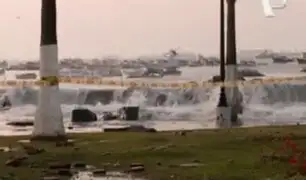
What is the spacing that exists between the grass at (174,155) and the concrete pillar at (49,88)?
2.00ft

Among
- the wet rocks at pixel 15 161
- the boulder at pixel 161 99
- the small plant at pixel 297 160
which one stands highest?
the small plant at pixel 297 160

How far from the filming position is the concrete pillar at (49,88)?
1777 centimetres

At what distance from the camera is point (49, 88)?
58.3 feet

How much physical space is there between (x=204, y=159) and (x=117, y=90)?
122ft

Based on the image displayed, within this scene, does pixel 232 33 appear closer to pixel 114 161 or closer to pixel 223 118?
pixel 223 118

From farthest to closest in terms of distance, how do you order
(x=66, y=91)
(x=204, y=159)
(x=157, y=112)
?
(x=66, y=91) → (x=157, y=112) → (x=204, y=159)

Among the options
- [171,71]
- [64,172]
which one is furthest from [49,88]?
[171,71]

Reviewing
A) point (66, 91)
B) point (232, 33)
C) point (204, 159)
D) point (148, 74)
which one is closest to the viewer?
point (204, 159)

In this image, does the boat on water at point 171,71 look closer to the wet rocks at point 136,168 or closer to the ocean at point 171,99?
the ocean at point 171,99

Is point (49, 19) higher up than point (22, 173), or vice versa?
point (49, 19)

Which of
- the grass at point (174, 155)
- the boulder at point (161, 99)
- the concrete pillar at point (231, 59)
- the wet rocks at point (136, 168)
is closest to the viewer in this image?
the grass at point (174, 155)

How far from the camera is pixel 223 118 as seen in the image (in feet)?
88.6

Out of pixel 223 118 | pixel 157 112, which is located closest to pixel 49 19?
pixel 223 118

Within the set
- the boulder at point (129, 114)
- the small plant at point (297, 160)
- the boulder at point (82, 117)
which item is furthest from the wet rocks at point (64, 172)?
the boulder at point (129, 114)
